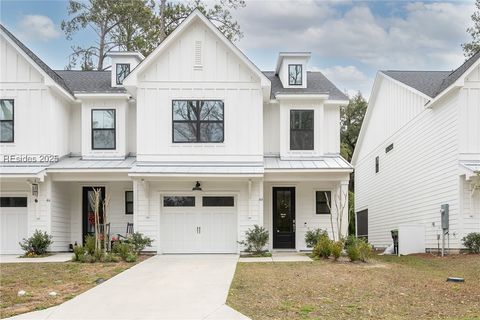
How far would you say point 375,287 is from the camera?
37.0 feet

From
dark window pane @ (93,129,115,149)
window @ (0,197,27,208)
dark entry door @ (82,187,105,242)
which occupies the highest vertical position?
dark window pane @ (93,129,115,149)

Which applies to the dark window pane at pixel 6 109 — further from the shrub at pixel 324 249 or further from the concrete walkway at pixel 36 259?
the shrub at pixel 324 249

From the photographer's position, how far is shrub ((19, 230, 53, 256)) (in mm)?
18547

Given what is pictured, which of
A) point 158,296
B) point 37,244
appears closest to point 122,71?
point 37,244

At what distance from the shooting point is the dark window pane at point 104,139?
67.9 feet

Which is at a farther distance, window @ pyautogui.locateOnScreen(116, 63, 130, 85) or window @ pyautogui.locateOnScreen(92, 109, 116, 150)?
window @ pyautogui.locateOnScreen(116, 63, 130, 85)

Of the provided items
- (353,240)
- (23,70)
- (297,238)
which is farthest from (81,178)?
(353,240)

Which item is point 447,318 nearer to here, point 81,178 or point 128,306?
point 128,306

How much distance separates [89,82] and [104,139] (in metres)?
3.01

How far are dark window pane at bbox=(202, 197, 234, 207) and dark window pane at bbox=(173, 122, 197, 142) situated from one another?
214 cm

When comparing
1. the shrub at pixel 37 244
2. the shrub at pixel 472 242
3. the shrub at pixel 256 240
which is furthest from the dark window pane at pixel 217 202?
the shrub at pixel 472 242

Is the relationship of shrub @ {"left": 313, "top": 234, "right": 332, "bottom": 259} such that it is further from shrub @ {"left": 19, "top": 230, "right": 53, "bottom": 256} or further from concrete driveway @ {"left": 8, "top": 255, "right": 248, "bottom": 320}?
shrub @ {"left": 19, "top": 230, "right": 53, "bottom": 256}

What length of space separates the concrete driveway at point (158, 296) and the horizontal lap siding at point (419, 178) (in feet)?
25.9

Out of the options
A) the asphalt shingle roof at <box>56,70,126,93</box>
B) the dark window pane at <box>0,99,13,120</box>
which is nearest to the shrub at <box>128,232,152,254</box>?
the asphalt shingle roof at <box>56,70,126,93</box>
